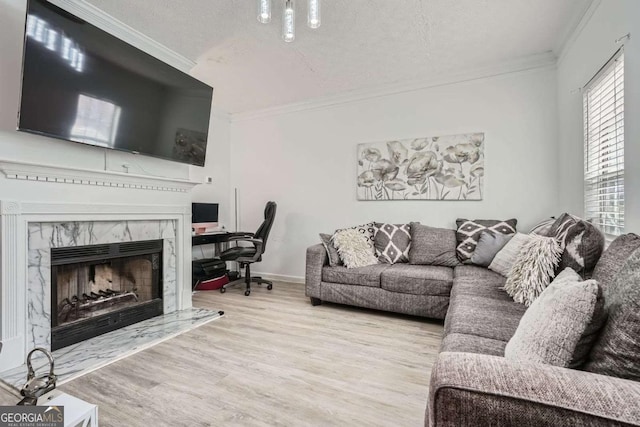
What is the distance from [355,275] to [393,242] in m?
0.65

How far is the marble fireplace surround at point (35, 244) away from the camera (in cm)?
181

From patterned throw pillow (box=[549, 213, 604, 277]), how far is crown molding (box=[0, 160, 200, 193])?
3.07 m

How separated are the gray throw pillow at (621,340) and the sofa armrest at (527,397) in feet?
0.29

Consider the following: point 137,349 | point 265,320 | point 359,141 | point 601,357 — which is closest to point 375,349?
point 265,320

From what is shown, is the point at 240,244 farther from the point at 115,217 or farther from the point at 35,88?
the point at 35,88

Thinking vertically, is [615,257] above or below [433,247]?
above

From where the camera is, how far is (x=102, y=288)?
258cm

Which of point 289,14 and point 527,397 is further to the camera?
point 289,14

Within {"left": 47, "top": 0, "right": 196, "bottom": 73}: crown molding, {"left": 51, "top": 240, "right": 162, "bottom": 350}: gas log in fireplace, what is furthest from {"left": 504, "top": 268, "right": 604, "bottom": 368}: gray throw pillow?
{"left": 47, "top": 0, "right": 196, "bottom": 73}: crown molding

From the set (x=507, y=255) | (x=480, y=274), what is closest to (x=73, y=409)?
(x=480, y=274)

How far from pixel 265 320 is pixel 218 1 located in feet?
8.58

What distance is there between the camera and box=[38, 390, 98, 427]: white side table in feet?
2.88

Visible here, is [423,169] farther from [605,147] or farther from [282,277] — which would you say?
[282,277]

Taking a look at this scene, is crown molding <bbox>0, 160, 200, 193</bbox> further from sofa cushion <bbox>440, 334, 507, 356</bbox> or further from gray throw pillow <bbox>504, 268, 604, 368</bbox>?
gray throw pillow <bbox>504, 268, 604, 368</bbox>
